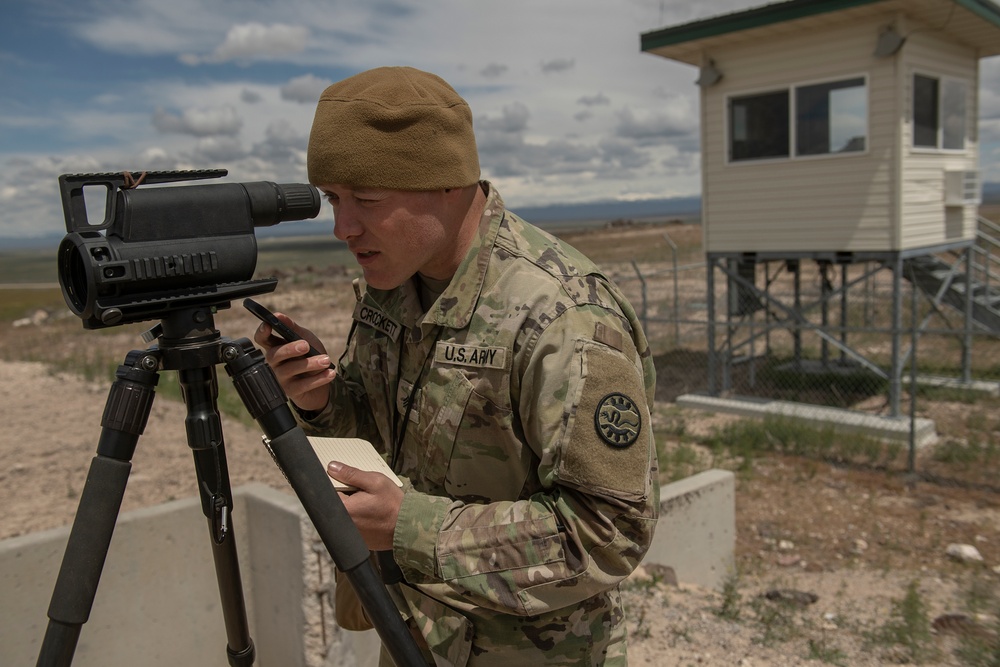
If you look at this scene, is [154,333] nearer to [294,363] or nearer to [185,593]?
[294,363]

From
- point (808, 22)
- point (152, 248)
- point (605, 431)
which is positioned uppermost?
point (808, 22)

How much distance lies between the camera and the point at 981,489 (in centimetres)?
727

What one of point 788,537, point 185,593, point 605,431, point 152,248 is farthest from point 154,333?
point 788,537

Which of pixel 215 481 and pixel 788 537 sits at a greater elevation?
pixel 215 481

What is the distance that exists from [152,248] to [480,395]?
0.61 metres

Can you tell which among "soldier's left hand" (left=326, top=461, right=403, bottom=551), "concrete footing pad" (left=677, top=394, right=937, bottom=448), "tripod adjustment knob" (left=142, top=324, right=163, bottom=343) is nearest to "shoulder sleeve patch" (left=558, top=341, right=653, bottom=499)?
"soldier's left hand" (left=326, top=461, right=403, bottom=551)

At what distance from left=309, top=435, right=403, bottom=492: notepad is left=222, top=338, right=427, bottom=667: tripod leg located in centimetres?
15

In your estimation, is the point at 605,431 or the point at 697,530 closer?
the point at 605,431

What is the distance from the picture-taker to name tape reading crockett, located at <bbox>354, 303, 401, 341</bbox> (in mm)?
1719

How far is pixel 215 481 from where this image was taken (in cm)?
140

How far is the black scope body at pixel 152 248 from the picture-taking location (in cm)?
118

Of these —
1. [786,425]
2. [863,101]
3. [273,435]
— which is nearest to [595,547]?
[273,435]

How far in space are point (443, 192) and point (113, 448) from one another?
2.39ft

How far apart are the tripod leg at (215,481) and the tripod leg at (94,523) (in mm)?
93
